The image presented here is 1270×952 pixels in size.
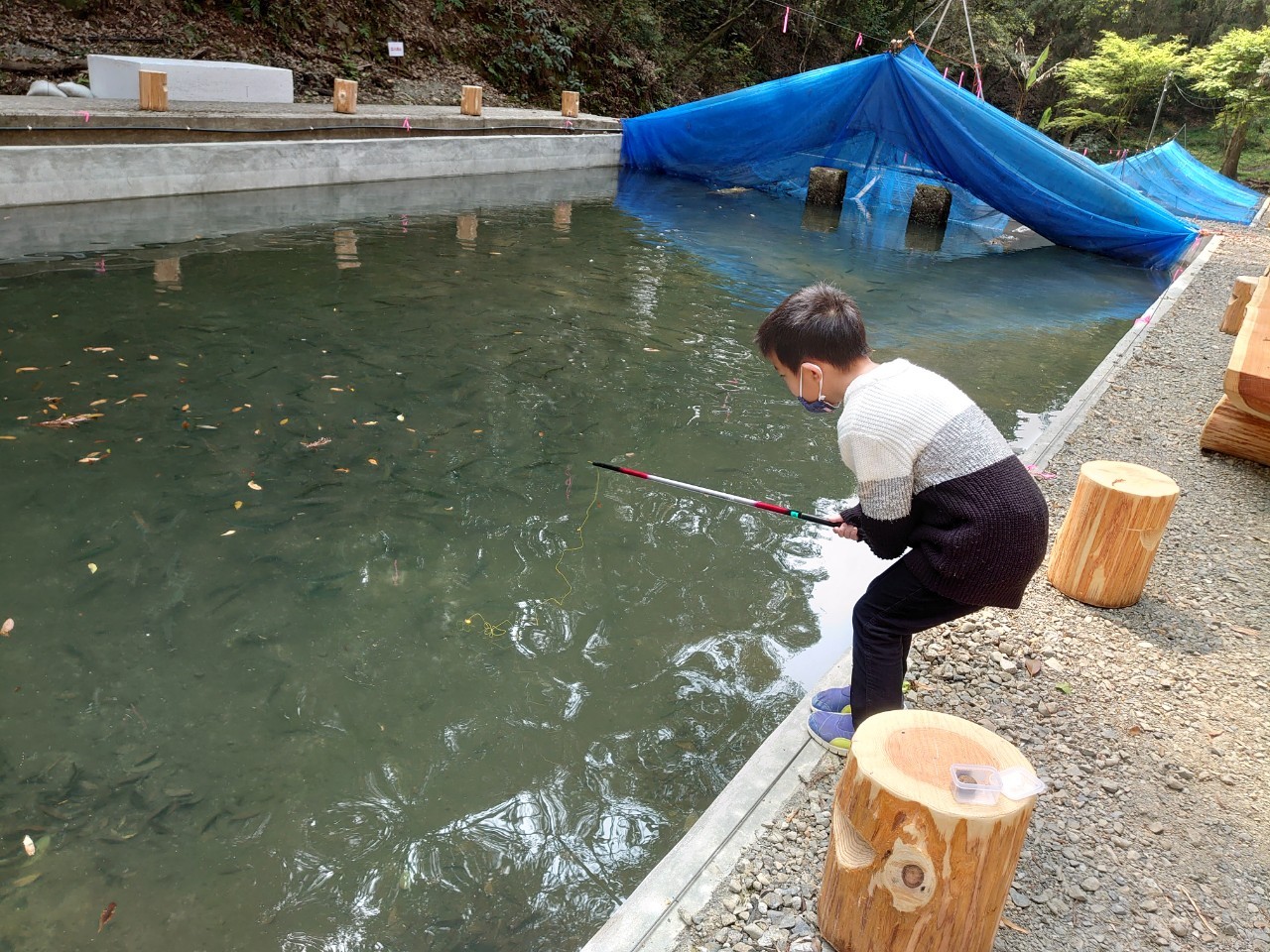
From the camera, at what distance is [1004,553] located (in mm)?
2211

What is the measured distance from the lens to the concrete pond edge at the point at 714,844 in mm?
2080

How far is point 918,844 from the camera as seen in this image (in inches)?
72.3

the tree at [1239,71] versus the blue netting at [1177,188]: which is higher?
the tree at [1239,71]

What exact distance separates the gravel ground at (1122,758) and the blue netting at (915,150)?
318 inches

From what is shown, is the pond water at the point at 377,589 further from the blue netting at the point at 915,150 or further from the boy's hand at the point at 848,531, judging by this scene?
the blue netting at the point at 915,150

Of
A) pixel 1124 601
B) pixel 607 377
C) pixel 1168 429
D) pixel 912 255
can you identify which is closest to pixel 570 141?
pixel 912 255

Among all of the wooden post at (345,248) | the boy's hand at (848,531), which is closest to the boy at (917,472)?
the boy's hand at (848,531)

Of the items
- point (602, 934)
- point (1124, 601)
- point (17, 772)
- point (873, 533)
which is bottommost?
point (17, 772)

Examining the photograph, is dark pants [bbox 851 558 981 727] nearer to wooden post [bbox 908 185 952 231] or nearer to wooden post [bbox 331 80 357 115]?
wooden post [bbox 331 80 357 115]

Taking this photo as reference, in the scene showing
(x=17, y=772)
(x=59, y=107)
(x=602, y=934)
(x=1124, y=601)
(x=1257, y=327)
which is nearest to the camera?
(x=602, y=934)

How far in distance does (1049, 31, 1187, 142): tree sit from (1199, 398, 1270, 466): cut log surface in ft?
67.2

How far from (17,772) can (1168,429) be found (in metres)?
5.87

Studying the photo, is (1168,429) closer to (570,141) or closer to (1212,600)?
(1212,600)

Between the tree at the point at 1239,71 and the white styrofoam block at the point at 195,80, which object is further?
the tree at the point at 1239,71
